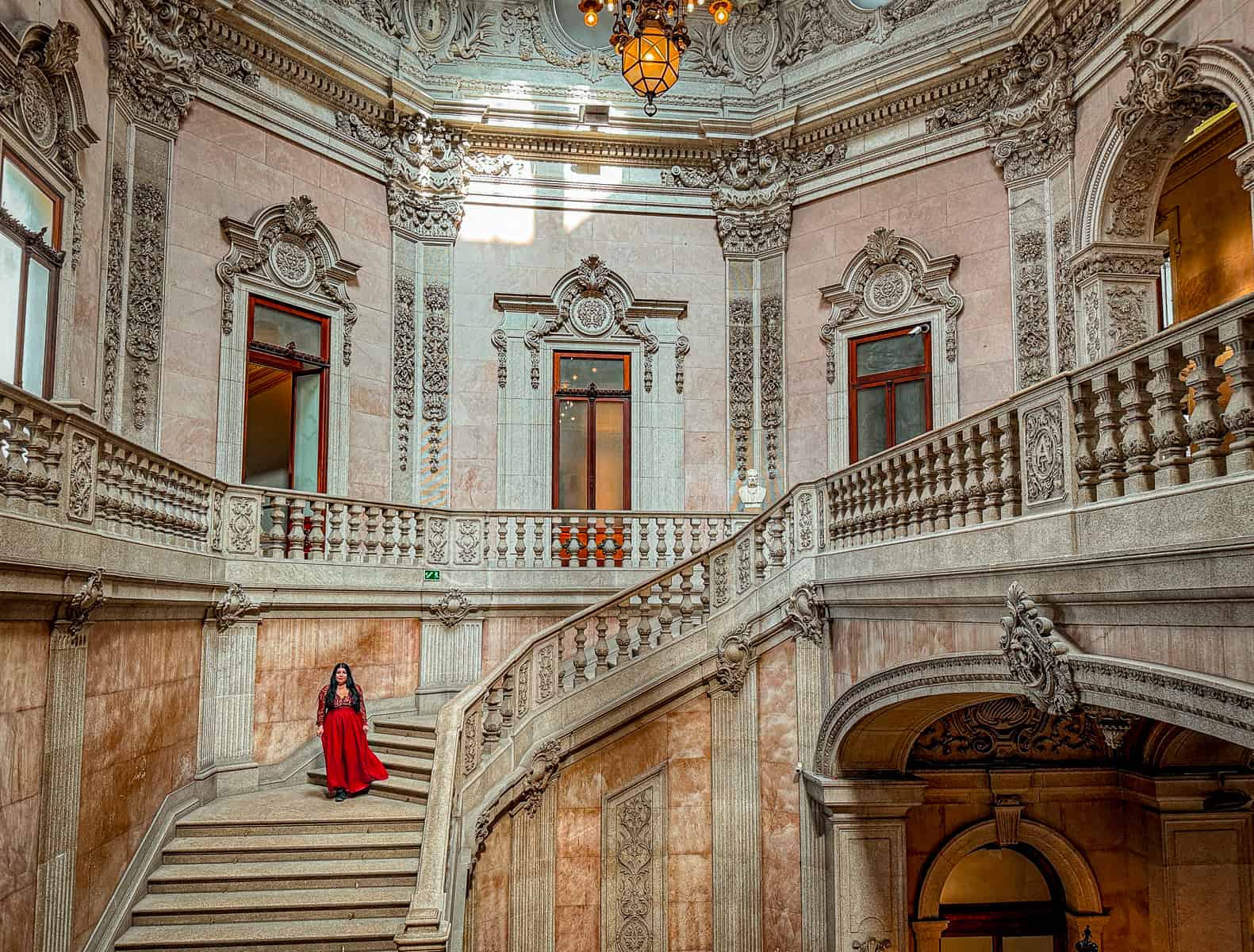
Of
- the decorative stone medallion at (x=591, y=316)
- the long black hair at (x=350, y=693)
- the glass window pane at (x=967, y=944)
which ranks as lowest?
the glass window pane at (x=967, y=944)

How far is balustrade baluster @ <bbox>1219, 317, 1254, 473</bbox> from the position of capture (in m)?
4.25

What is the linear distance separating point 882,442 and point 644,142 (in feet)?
17.5

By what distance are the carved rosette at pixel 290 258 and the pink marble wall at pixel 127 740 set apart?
455cm

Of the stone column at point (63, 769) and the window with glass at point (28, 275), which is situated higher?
the window with glass at point (28, 275)

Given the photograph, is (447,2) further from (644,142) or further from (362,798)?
(362,798)

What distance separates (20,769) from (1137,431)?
6792 millimetres

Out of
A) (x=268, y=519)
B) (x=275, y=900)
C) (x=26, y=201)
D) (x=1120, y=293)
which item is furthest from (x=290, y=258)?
(x=1120, y=293)

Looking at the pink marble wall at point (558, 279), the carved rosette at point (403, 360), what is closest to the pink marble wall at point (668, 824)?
the pink marble wall at point (558, 279)

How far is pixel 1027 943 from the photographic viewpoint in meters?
11.0

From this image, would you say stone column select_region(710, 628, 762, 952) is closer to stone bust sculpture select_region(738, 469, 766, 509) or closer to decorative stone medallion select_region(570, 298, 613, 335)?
stone bust sculpture select_region(738, 469, 766, 509)

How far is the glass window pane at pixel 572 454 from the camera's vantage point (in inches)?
561

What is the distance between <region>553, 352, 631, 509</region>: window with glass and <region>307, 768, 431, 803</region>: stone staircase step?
5.09m

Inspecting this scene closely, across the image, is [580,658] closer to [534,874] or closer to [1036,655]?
[534,874]

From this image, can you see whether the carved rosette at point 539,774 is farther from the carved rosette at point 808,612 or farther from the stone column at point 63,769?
the stone column at point 63,769
